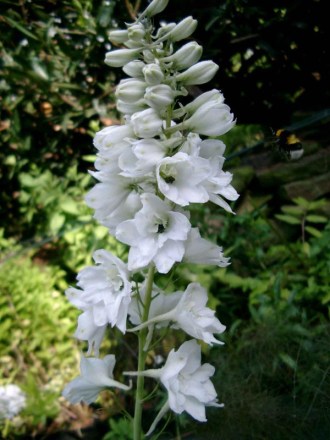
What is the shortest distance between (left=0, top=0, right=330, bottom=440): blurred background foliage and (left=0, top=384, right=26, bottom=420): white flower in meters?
0.08

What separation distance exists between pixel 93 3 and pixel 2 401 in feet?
7.88

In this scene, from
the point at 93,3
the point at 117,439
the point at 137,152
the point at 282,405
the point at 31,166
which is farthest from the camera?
the point at 31,166

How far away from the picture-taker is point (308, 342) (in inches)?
74.7

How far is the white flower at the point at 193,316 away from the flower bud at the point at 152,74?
19.1 inches

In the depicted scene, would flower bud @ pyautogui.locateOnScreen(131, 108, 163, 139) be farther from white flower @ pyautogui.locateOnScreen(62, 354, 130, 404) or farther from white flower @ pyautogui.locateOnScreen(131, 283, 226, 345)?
white flower @ pyautogui.locateOnScreen(62, 354, 130, 404)

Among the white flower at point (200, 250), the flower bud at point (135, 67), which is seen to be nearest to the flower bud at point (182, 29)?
the flower bud at point (135, 67)

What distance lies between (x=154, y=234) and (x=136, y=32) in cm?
49

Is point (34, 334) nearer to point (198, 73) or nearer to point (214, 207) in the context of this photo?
point (214, 207)

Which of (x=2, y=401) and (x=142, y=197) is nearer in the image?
(x=142, y=197)

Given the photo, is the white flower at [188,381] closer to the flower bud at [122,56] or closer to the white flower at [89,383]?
the white flower at [89,383]

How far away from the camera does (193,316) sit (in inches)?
49.9

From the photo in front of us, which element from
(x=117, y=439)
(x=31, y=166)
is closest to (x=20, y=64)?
(x=31, y=166)

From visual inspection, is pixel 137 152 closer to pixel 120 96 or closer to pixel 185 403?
pixel 120 96

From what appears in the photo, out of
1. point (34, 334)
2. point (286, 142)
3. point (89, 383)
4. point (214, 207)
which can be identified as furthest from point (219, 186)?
point (34, 334)
